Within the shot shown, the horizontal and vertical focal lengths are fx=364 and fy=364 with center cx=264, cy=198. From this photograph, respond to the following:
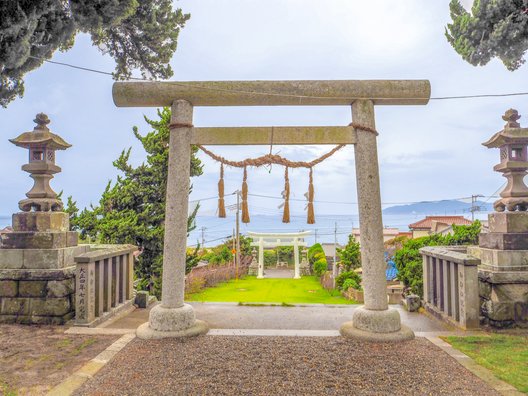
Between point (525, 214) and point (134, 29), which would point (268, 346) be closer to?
point (525, 214)

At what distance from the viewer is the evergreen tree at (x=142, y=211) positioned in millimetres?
8953

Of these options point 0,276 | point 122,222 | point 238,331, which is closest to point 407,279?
point 238,331

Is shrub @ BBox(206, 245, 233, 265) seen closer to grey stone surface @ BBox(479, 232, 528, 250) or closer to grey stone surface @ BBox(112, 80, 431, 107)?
grey stone surface @ BBox(112, 80, 431, 107)

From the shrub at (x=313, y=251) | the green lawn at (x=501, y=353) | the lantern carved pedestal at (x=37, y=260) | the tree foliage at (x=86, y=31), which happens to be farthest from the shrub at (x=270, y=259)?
the green lawn at (x=501, y=353)

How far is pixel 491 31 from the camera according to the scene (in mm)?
4422

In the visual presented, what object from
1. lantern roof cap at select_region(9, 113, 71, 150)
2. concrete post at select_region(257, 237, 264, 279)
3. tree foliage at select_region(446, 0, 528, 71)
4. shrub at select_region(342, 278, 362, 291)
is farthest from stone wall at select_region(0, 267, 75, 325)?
concrete post at select_region(257, 237, 264, 279)

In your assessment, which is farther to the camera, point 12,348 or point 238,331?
point 238,331

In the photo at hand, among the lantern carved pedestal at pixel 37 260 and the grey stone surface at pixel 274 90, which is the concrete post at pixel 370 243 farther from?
the lantern carved pedestal at pixel 37 260

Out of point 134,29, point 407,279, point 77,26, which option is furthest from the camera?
point 407,279

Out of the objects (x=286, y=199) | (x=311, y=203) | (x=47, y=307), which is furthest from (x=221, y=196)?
(x=47, y=307)

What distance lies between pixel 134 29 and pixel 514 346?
678 centimetres

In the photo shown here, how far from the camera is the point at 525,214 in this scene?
4891 millimetres

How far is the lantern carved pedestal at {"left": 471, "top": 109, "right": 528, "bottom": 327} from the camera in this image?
186 inches

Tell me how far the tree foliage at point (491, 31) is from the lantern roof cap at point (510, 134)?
74 centimetres
